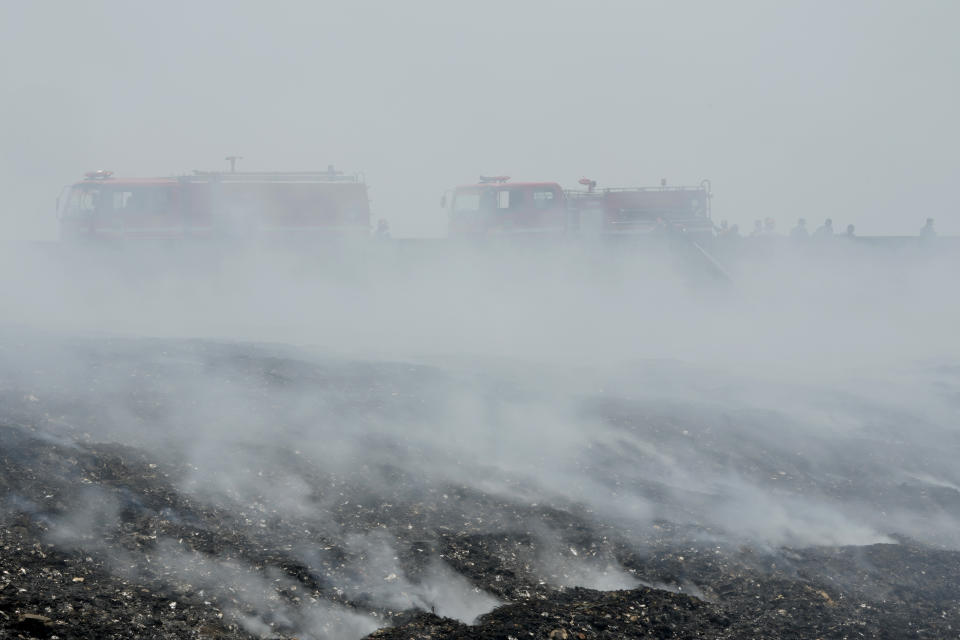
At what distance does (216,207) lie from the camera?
1934 cm

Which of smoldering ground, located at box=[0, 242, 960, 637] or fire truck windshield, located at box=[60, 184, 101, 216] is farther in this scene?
fire truck windshield, located at box=[60, 184, 101, 216]

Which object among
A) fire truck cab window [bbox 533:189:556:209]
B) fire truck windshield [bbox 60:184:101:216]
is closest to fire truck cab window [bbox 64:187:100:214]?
fire truck windshield [bbox 60:184:101:216]

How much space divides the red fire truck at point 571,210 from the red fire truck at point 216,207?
277cm

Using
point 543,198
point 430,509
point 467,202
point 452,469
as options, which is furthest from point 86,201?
point 430,509

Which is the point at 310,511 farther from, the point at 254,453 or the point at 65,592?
the point at 65,592

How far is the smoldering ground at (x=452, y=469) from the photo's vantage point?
5652 mm

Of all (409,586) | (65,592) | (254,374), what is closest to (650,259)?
(254,374)

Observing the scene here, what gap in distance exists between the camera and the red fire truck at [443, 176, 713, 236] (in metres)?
20.0

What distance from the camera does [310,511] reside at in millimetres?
6598

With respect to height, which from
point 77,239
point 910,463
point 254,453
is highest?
point 77,239

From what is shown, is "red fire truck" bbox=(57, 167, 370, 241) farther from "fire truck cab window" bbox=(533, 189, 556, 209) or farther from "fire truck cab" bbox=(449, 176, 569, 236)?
"fire truck cab window" bbox=(533, 189, 556, 209)

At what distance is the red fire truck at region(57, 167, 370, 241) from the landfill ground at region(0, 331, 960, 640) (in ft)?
29.2

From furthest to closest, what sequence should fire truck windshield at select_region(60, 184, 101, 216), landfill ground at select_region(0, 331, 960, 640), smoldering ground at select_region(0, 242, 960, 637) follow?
1. fire truck windshield at select_region(60, 184, 101, 216)
2. smoldering ground at select_region(0, 242, 960, 637)
3. landfill ground at select_region(0, 331, 960, 640)

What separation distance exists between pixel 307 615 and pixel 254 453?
254 centimetres
